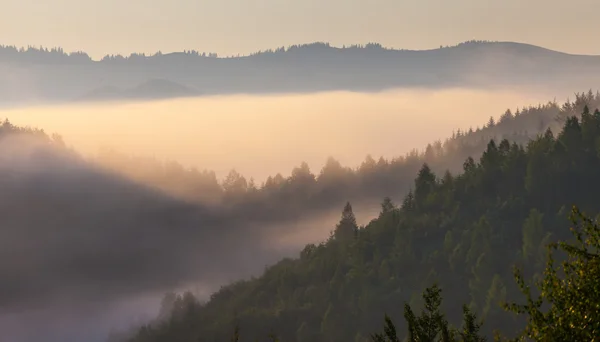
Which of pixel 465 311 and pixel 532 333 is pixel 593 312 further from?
pixel 465 311

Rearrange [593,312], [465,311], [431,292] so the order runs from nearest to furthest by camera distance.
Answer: [593,312]
[465,311]
[431,292]

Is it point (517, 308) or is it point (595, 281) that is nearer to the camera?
point (595, 281)

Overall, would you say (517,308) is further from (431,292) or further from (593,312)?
(431,292)

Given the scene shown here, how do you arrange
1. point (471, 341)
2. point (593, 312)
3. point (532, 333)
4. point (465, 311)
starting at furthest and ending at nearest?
point (465, 311) < point (471, 341) < point (532, 333) < point (593, 312)

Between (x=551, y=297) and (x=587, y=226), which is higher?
(x=587, y=226)

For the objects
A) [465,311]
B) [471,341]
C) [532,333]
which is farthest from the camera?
[465,311]

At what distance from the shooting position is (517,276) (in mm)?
29078

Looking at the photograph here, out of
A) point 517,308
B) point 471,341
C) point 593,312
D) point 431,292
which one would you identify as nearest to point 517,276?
point 517,308

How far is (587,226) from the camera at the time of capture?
91.7ft

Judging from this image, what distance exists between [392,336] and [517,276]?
960 centimetres

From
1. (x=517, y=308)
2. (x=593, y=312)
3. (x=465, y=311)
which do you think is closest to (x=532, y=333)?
(x=517, y=308)

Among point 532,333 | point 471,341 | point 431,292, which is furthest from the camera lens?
point 431,292

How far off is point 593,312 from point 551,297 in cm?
176

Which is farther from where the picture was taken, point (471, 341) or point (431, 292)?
point (431, 292)
